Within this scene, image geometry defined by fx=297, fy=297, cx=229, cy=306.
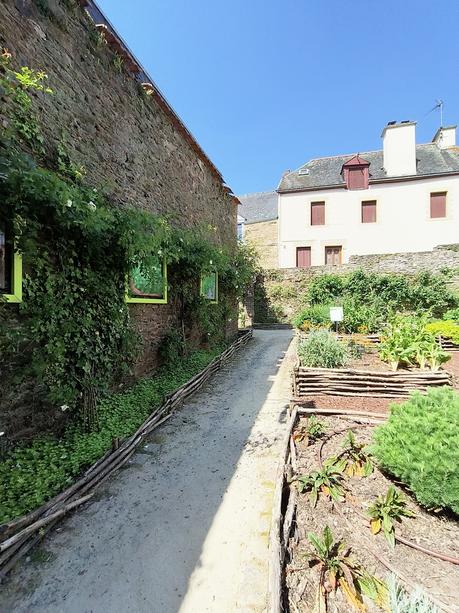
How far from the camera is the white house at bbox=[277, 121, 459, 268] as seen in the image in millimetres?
16453

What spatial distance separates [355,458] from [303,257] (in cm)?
1657

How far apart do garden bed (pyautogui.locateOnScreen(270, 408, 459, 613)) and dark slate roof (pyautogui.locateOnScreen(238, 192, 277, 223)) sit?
21823 mm

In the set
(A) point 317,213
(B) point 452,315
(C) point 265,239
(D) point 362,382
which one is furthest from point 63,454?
(C) point 265,239

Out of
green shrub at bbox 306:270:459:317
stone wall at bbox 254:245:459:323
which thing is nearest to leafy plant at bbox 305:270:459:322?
green shrub at bbox 306:270:459:317

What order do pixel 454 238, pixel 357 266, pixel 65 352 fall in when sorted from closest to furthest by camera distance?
pixel 65 352 < pixel 357 266 < pixel 454 238

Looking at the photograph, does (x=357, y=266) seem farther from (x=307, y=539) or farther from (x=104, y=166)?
(x=307, y=539)

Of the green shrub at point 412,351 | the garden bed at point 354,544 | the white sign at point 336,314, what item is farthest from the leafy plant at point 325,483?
the white sign at point 336,314

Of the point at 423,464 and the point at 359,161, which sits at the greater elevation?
the point at 359,161

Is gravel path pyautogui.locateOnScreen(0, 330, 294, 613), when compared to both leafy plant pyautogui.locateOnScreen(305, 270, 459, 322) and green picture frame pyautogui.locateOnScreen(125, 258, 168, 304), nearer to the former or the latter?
green picture frame pyautogui.locateOnScreen(125, 258, 168, 304)

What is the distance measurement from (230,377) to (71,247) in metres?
4.21

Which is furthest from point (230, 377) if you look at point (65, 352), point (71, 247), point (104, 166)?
point (104, 166)

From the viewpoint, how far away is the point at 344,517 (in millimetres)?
2324

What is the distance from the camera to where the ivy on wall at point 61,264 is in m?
2.96

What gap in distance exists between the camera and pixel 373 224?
56.7 feet
